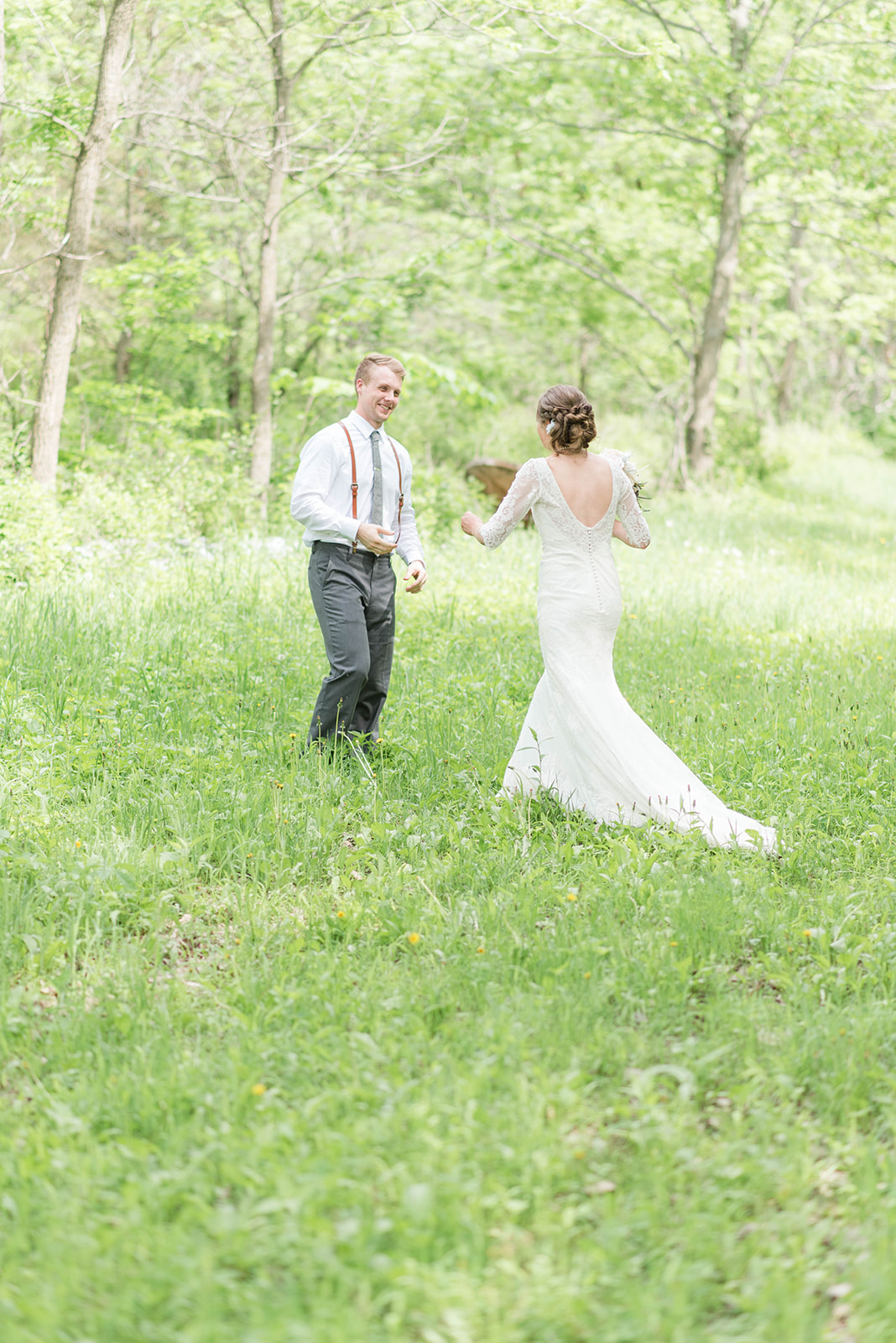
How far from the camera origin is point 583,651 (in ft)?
18.6

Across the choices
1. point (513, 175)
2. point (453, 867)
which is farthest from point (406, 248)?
point (453, 867)

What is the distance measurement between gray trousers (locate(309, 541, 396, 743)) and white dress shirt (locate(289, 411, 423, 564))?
137 millimetres

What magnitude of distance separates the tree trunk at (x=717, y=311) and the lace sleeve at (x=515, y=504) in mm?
15009

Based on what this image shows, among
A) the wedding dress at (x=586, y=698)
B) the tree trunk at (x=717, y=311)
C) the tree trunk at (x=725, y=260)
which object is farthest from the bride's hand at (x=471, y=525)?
the tree trunk at (x=717, y=311)

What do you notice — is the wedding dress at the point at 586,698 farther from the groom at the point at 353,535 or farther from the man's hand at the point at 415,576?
the groom at the point at 353,535

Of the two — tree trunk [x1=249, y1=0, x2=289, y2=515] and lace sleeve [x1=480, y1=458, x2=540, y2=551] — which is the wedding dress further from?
tree trunk [x1=249, y1=0, x2=289, y2=515]

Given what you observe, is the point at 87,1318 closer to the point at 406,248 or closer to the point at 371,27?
the point at 371,27

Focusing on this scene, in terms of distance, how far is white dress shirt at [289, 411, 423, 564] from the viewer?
583 cm

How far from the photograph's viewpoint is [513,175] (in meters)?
19.2

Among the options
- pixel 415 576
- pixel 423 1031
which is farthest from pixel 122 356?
pixel 423 1031

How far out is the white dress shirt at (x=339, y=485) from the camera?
5.83 m

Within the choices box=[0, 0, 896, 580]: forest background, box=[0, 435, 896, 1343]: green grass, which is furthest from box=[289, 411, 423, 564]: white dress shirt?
box=[0, 0, 896, 580]: forest background

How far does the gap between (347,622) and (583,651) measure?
125cm

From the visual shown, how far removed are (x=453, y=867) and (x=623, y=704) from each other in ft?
4.33
